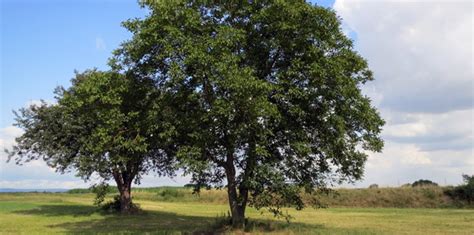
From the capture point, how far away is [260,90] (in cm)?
2230

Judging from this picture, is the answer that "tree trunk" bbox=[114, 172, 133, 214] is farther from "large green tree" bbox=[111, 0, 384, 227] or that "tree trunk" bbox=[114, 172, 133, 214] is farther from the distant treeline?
"large green tree" bbox=[111, 0, 384, 227]

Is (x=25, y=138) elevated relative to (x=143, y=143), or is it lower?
elevated

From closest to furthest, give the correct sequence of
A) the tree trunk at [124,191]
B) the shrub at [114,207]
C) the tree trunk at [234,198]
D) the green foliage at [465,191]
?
the tree trunk at [234,198] < the tree trunk at [124,191] < the shrub at [114,207] < the green foliage at [465,191]

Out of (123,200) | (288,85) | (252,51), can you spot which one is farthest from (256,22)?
(123,200)

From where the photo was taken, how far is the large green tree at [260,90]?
2231 centimetres

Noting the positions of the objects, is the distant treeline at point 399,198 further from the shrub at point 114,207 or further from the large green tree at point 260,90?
the large green tree at point 260,90

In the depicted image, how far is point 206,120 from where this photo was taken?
73.9 feet

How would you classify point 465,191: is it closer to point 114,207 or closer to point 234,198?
point 114,207

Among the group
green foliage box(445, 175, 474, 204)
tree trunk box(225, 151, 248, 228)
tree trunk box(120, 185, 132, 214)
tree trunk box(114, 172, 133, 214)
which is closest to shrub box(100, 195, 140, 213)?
tree trunk box(120, 185, 132, 214)

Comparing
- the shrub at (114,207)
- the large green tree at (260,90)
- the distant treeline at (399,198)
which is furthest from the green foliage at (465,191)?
the large green tree at (260,90)

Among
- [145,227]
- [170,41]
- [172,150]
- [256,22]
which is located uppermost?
[256,22]

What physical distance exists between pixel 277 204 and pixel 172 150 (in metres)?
6.70

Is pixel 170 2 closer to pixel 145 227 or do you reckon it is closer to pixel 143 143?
pixel 143 143

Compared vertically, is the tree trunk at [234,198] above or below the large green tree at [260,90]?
below
